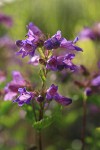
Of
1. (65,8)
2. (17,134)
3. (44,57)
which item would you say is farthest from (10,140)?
(65,8)

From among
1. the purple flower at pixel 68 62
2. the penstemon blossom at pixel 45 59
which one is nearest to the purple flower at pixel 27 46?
the penstemon blossom at pixel 45 59

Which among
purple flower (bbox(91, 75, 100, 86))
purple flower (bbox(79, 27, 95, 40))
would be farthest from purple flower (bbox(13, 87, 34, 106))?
purple flower (bbox(79, 27, 95, 40))

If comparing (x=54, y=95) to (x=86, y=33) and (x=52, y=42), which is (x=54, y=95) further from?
(x=86, y=33)

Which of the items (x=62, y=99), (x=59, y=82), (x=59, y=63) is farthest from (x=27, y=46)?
(x=59, y=82)

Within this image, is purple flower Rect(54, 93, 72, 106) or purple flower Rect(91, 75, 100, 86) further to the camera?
purple flower Rect(91, 75, 100, 86)

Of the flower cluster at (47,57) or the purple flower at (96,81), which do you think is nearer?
the flower cluster at (47,57)

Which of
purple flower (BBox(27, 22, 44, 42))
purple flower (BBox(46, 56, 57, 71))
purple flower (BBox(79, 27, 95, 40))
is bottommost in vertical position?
purple flower (BBox(46, 56, 57, 71))

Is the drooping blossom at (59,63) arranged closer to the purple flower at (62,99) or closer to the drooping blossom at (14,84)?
the purple flower at (62,99)

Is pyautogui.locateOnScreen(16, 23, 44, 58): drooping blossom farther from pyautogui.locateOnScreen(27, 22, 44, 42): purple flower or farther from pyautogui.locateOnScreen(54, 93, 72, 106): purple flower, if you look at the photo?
pyautogui.locateOnScreen(54, 93, 72, 106): purple flower

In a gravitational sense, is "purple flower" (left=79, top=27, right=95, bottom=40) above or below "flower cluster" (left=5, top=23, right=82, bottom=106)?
above
